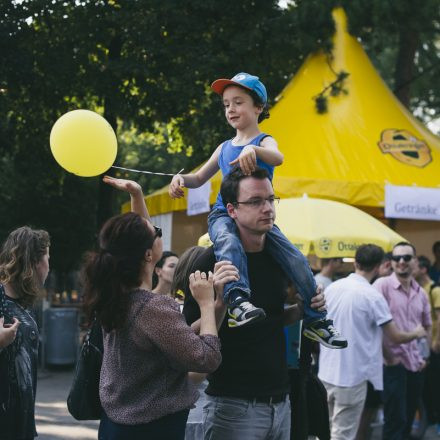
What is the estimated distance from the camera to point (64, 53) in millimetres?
A: 16938

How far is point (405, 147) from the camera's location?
14.1 m

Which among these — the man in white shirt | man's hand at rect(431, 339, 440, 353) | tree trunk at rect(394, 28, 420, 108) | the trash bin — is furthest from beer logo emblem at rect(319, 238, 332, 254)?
tree trunk at rect(394, 28, 420, 108)

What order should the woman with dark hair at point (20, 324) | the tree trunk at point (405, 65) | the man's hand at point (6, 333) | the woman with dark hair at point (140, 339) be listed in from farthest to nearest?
the tree trunk at point (405, 65)
the woman with dark hair at point (20, 324)
the man's hand at point (6, 333)
the woman with dark hair at point (140, 339)

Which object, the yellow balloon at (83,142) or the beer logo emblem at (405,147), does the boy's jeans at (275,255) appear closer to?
the yellow balloon at (83,142)

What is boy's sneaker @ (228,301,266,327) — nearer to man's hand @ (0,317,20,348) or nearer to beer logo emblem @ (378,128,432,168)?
man's hand @ (0,317,20,348)

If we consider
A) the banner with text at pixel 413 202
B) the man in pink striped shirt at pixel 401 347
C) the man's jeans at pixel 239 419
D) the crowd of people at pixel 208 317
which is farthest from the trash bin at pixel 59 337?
the man's jeans at pixel 239 419

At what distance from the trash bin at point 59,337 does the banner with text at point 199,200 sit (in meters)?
4.48

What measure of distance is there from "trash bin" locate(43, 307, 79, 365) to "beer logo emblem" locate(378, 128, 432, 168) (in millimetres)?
6508

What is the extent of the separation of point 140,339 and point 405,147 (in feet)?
36.9

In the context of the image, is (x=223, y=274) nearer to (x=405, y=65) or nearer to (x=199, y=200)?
(x=199, y=200)

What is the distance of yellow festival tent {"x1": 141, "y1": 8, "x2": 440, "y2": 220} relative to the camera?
12.6m

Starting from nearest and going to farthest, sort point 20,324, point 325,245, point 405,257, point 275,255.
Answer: point 275,255 → point 20,324 → point 405,257 → point 325,245

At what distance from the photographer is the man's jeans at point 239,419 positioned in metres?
3.70

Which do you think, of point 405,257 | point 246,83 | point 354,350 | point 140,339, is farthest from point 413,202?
point 140,339
